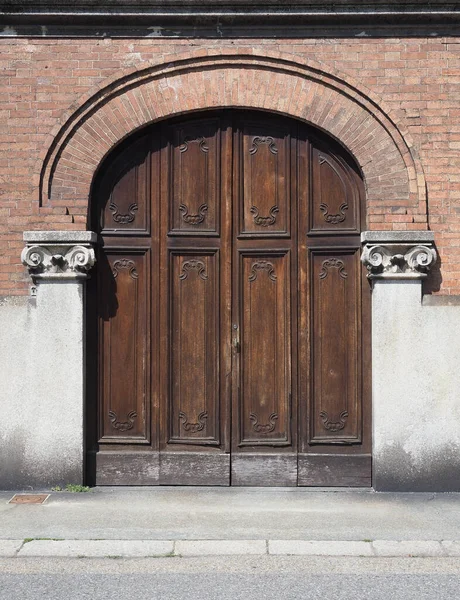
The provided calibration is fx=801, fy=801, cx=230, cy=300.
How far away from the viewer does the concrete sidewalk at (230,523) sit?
6234 mm

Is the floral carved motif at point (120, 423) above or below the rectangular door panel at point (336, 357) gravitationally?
below

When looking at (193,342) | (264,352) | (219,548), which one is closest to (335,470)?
(264,352)

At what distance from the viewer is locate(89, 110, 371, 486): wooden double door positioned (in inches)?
321

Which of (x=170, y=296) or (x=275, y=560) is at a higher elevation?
(x=170, y=296)

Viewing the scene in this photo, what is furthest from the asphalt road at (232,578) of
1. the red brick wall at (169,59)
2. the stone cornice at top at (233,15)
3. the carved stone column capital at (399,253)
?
the stone cornice at top at (233,15)

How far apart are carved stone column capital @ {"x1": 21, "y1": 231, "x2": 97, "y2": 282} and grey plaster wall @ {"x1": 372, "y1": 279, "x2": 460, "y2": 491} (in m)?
3.00

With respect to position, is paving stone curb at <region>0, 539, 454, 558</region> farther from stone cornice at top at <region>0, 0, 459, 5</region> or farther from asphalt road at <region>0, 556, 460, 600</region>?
stone cornice at top at <region>0, 0, 459, 5</region>

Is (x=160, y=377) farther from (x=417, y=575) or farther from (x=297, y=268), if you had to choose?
(x=417, y=575)

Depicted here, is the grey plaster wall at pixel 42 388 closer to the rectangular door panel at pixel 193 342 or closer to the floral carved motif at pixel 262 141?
the rectangular door panel at pixel 193 342

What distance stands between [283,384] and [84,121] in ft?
10.9

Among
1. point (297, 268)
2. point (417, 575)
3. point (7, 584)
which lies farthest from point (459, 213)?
point (7, 584)

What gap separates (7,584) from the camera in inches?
218

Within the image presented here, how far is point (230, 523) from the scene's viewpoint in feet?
22.5

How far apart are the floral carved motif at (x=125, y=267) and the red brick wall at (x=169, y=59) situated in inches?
21.4
